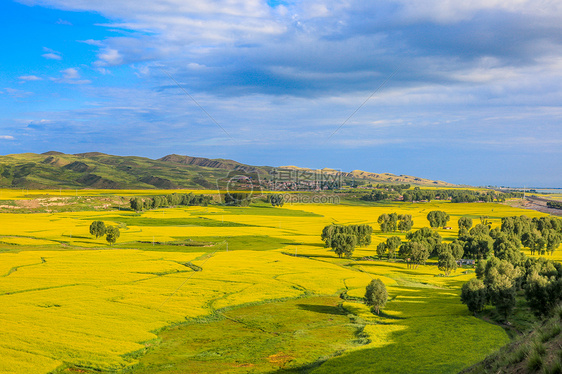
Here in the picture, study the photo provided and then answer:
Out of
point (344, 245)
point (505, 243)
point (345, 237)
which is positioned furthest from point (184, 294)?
point (505, 243)

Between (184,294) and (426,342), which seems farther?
(184,294)

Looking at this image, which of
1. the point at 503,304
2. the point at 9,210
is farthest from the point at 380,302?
the point at 9,210

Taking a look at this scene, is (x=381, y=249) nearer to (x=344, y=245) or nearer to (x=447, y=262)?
(x=344, y=245)

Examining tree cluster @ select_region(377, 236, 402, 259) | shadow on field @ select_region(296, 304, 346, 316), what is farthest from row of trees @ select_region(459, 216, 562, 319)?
tree cluster @ select_region(377, 236, 402, 259)

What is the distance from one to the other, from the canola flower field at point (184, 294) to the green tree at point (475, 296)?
1951 millimetres

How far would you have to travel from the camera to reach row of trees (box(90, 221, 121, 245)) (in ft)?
380

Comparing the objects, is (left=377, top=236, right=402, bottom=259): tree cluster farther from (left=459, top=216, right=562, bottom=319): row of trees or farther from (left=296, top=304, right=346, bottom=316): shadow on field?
(left=296, top=304, right=346, bottom=316): shadow on field

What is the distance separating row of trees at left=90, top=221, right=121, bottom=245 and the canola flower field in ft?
9.23

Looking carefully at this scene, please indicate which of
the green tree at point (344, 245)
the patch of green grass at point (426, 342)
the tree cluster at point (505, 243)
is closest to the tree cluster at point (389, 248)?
the green tree at point (344, 245)

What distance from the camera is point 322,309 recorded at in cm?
6100

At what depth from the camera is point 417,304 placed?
62.9 meters

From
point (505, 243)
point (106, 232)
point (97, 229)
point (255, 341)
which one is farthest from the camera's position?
point (97, 229)

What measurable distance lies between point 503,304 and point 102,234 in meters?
114

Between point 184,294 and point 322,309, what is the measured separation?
24.3m
